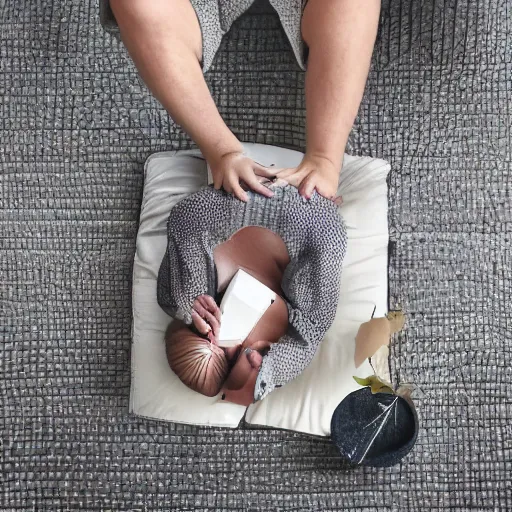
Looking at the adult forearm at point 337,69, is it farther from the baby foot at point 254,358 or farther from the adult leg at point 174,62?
the baby foot at point 254,358

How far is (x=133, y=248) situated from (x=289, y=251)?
0.36 metres

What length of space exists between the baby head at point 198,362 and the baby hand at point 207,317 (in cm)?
1

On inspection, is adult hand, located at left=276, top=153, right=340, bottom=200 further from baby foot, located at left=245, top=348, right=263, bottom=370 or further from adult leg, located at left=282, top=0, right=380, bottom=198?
baby foot, located at left=245, top=348, right=263, bottom=370

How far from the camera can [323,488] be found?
1.12 meters

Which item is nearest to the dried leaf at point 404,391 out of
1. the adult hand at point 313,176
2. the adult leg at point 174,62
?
the adult hand at point 313,176

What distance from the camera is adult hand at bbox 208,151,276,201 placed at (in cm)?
99

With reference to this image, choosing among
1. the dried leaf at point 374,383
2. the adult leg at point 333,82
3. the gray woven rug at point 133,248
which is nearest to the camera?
the dried leaf at point 374,383

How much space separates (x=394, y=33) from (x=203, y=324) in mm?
725

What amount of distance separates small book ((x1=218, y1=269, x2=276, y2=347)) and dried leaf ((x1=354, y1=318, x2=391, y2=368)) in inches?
6.6

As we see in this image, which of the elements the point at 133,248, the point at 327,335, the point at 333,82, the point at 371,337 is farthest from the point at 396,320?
the point at 133,248

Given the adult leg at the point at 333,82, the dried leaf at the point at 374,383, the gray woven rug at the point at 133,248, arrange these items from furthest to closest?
the gray woven rug at the point at 133,248, the adult leg at the point at 333,82, the dried leaf at the point at 374,383

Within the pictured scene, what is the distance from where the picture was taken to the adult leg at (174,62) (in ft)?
3.31

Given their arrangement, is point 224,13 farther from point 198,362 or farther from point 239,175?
point 198,362

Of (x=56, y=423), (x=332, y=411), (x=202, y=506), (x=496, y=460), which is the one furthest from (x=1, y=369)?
(x=496, y=460)
